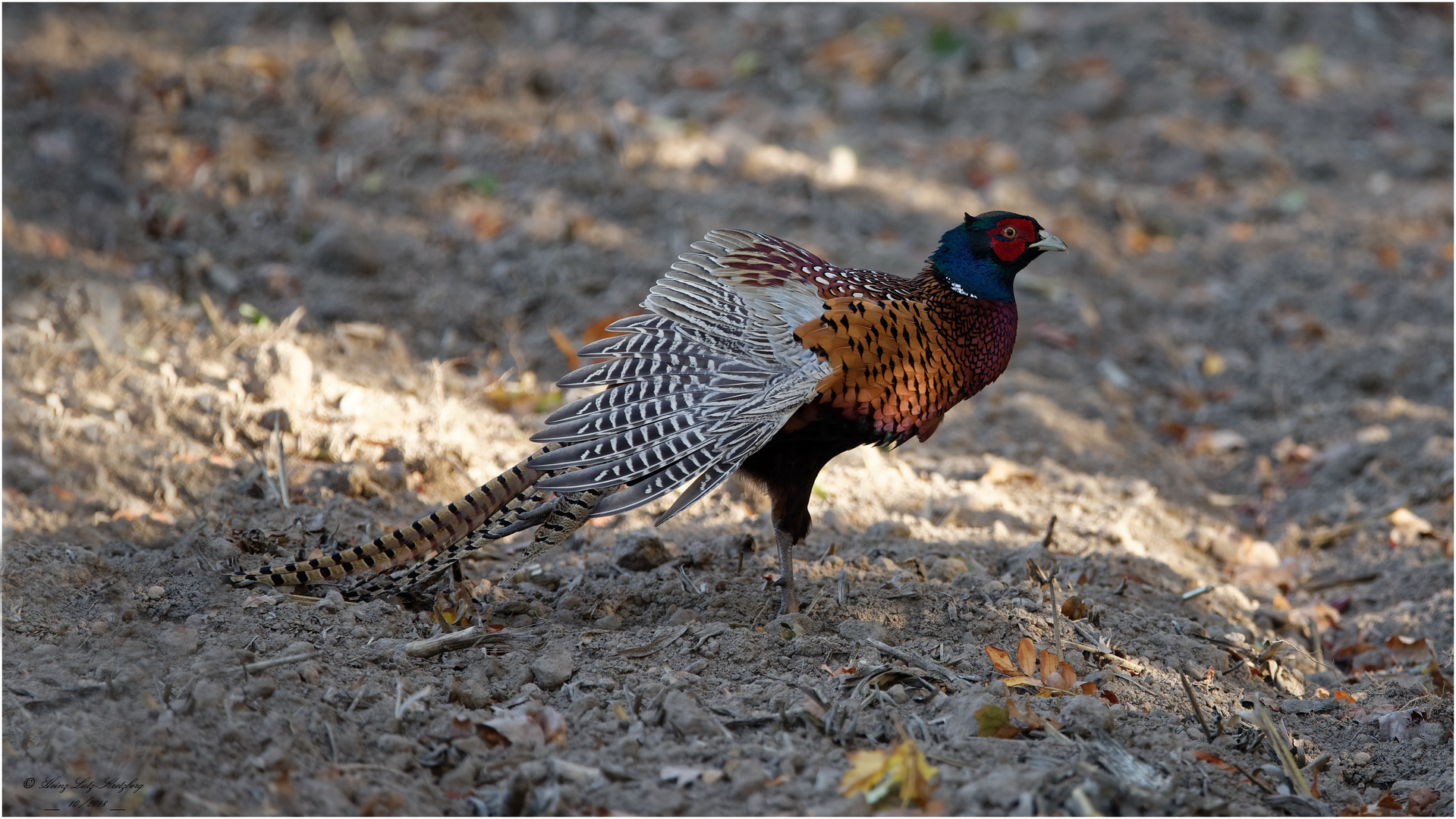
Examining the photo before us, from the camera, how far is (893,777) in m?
2.79

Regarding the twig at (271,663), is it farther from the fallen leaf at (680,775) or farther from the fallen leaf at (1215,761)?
the fallen leaf at (1215,761)

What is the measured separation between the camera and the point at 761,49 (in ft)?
31.7

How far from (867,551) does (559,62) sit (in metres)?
5.95

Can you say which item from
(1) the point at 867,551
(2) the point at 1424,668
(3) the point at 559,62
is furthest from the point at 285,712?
(3) the point at 559,62

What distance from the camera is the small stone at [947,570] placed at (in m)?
4.26

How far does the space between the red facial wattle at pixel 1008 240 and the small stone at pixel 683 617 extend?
1628 millimetres

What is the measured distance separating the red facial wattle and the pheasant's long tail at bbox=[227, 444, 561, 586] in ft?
5.53

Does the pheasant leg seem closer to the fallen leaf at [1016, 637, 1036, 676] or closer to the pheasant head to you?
the fallen leaf at [1016, 637, 1036, 676]

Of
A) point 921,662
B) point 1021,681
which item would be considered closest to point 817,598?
point 921,662

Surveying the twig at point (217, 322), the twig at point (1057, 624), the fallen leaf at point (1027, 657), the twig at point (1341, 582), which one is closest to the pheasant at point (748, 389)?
the twig at point (1057, 624)

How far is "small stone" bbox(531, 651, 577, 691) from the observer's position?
3.40 m

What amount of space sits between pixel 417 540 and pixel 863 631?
57.5 inches

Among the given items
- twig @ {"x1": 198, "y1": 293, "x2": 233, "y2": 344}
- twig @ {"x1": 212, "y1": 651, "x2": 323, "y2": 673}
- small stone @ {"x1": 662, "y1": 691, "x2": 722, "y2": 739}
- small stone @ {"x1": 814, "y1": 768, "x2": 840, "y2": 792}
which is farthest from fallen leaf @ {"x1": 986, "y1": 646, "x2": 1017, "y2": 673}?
twig @ {"x1": 198, "y1": 293, "x2": 233, "y2": 344}

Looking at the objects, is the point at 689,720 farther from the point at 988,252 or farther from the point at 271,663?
the point at 988,252
